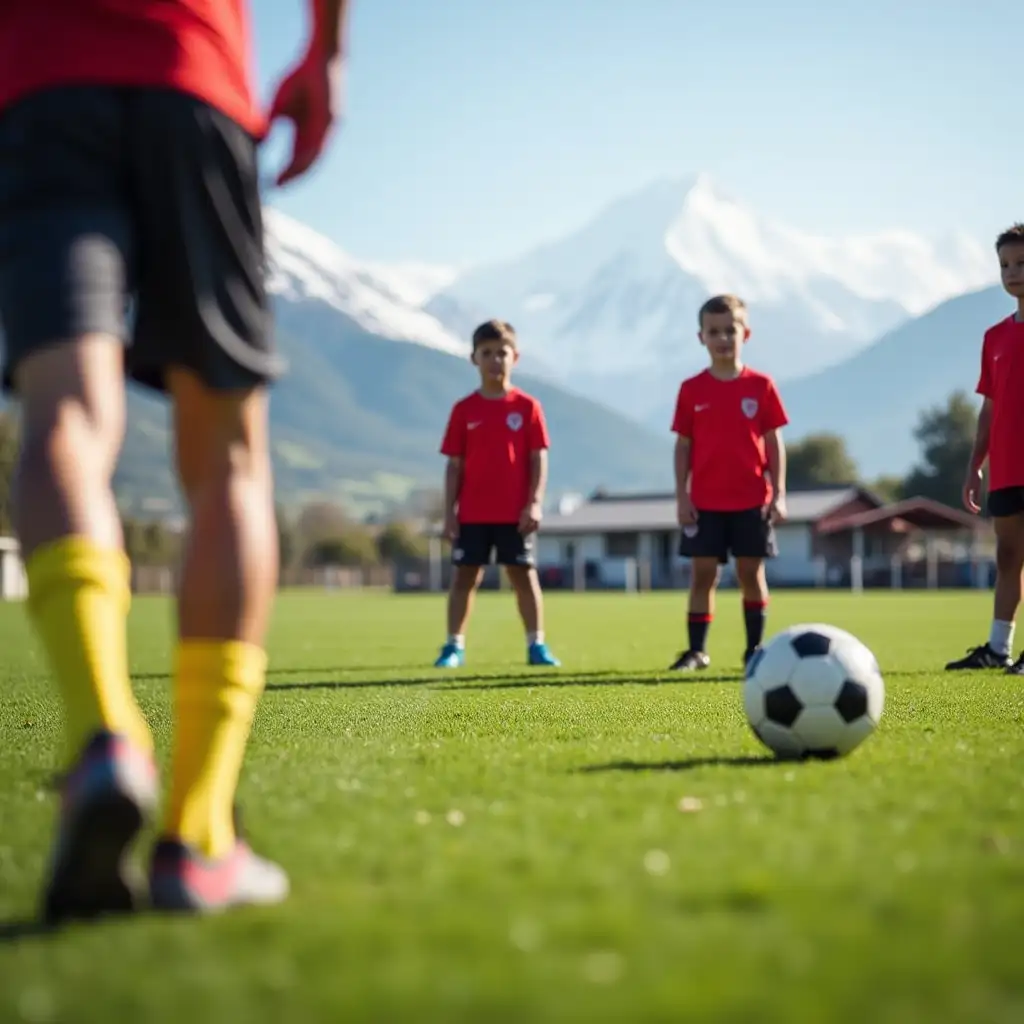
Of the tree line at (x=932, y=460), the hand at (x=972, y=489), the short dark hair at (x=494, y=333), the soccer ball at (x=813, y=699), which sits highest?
the tree line at (x=932, y=460)

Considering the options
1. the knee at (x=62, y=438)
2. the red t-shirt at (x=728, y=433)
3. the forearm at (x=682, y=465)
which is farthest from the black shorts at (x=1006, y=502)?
the knee at (x=62, y=438)

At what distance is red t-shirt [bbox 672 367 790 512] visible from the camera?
9477mm

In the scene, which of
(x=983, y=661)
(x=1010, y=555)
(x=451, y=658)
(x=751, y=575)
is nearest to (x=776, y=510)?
(x=751, y=575)

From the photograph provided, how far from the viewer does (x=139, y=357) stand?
2881 mm

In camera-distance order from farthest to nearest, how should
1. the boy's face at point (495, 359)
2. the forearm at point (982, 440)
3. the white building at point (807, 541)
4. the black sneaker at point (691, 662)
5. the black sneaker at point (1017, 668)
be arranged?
the white building at point (807, 541), the boy's face at point (495, 359), the black sneaker at point (691, 662), the forearm at point (982, 440), the black sneaker at point (1017, 668)

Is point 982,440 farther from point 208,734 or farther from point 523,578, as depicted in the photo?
point 208,734

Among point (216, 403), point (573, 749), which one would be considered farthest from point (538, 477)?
point (216, 403)

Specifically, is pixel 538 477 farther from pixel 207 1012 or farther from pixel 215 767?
pixel 207 1012

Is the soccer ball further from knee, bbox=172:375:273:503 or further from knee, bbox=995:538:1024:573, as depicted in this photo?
knee, bbox=995:538:1024:573

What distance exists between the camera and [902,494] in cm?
9788

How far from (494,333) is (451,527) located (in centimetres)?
143

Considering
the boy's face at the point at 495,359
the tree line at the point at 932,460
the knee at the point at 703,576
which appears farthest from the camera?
the tree line at the point at 932,460

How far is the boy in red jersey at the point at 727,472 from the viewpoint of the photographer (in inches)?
369

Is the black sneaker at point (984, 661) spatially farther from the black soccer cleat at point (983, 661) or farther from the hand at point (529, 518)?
the hand at point (529, 518)
